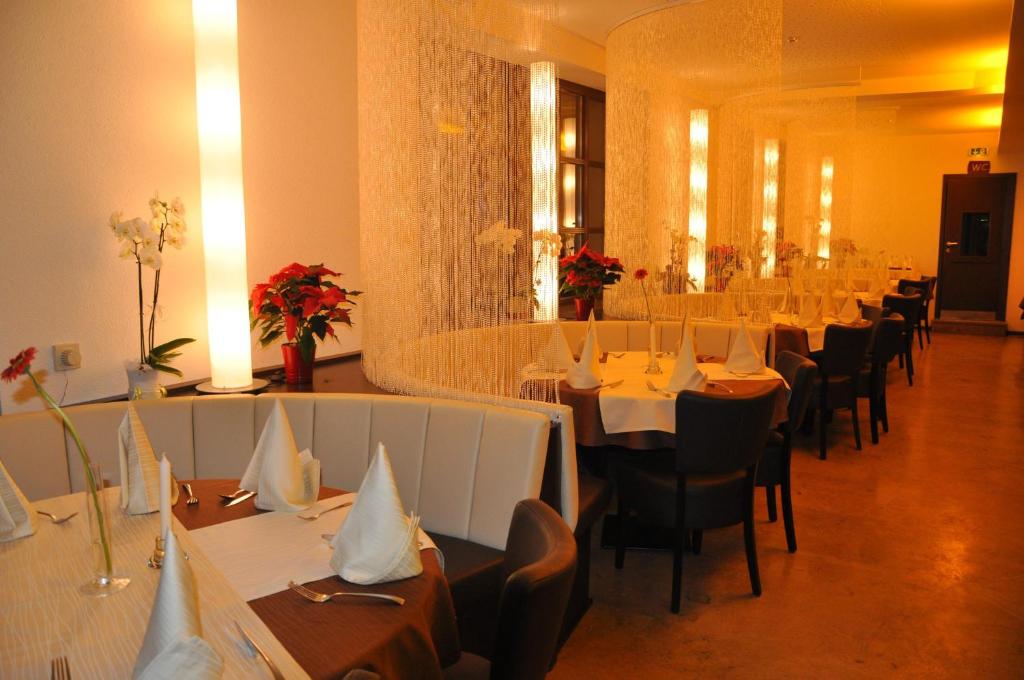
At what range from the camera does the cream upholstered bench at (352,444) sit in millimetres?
2543

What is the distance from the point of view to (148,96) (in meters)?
3.23

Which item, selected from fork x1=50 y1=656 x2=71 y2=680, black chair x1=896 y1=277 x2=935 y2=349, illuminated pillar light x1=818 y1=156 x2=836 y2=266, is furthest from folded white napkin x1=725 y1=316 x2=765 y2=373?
black chair x1=896 y1=277 x2=935 y2=349

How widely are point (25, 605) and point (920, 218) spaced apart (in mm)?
14177

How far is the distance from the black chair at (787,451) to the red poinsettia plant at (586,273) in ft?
6.14

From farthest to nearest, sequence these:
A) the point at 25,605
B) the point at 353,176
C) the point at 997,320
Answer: the point at 997,320, the point at 353,176, the point at 25,605

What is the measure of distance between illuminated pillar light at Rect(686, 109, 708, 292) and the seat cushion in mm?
3825

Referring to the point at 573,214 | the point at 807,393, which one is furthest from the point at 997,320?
the point at 807,393

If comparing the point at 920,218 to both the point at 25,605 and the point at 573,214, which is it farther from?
the point at 25,605

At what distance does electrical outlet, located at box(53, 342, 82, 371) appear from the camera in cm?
299

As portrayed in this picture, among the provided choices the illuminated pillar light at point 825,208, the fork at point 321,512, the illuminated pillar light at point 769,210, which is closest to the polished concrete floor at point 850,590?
the fork at point 321,512

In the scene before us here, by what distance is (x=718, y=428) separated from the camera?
9.73 ft

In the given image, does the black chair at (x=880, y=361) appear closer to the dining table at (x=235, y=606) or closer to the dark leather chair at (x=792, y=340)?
the dark leather chair at (x=792, y=340)

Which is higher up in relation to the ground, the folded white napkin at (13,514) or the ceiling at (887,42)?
the ceiling at (887,42)

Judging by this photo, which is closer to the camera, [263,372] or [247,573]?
[247,573]
